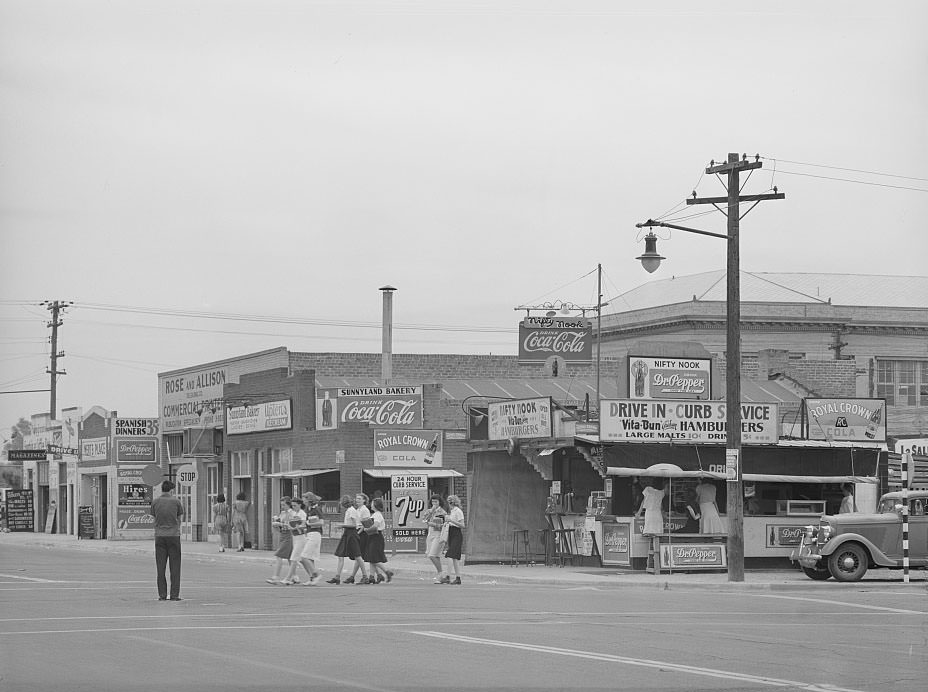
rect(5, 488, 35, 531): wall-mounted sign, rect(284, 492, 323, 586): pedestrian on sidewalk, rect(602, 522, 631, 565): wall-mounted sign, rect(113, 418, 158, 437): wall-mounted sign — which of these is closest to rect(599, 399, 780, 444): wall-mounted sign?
rect(602, 522, 631, 565): wall-mounted sign

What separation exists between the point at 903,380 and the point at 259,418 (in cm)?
4275

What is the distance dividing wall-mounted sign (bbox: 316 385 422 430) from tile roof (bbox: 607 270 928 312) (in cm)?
3739

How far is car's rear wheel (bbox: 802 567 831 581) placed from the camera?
2758 cm

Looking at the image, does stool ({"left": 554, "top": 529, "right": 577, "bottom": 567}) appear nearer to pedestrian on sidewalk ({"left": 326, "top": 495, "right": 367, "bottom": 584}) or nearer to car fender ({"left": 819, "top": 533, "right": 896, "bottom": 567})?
pedestrian on sidewalk ({"left": 326, "top": 495, "right": 367, "bottom": 584})

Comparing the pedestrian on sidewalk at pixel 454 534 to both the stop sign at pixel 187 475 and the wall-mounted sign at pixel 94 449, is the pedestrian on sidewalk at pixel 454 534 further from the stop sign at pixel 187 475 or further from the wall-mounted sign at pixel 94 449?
the wall-mounted sign at pixel 94 449

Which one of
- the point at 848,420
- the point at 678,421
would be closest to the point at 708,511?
the point at 678,421

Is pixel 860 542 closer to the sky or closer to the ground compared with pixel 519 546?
closer to the sky

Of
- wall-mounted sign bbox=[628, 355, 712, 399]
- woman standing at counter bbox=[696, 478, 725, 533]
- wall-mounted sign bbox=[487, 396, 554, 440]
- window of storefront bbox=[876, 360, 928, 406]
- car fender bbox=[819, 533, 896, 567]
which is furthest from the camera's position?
window of storefront bbox=[876, 360, 928, 406]

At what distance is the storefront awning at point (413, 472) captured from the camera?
40.6m

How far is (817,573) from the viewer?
2803cm

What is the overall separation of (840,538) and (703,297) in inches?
2095

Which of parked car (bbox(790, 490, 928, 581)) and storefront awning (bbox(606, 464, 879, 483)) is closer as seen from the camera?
parked car (bbox(790, 490, 928, 581))

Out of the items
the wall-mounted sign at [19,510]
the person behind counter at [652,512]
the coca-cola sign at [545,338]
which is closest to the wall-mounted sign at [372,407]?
the coca-cola sign at [545,338]

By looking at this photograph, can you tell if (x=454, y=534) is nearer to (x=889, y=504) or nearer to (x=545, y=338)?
(x=889, y=504)
